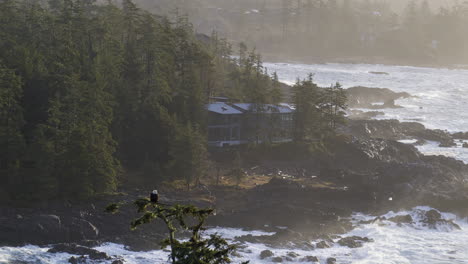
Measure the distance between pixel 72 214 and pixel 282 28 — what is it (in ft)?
393

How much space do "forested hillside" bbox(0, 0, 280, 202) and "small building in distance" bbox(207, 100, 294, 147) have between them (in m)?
1.32

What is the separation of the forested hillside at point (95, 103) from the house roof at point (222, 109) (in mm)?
1700

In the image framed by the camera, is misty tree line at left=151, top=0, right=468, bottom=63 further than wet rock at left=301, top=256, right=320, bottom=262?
Yes

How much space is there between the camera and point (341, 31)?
139250 mm

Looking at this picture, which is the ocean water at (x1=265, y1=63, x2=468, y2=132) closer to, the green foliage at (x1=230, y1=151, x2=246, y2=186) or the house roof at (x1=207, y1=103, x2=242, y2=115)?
the house roof at (x1=207, y1=103, x2=242, y2=115)

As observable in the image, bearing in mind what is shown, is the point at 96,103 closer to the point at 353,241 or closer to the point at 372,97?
the point at 353,241

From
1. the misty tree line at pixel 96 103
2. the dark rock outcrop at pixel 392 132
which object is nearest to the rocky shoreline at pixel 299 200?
the misty tree line at pixel 96 103

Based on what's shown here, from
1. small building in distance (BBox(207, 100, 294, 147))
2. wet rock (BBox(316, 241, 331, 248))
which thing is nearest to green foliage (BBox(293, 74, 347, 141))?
small building in distance (BBox(207, 100, 294, 147))

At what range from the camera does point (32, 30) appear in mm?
43562

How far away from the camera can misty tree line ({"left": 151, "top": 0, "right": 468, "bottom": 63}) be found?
130 m

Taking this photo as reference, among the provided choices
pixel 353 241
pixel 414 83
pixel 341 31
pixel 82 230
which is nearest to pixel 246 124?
pixel 353 241

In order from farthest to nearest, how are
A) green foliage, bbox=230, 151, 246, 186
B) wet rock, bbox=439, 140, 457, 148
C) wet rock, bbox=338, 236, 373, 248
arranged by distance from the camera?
wet rock, bbox=439, 140, 457, 148 < green foliage, bbox=230, 151, 246, 186 < wet rock, bbox=338, 236, 373, 248

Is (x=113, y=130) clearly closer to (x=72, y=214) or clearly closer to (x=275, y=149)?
(x=72, y=214)

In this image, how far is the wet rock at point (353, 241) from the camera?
28.9 m
